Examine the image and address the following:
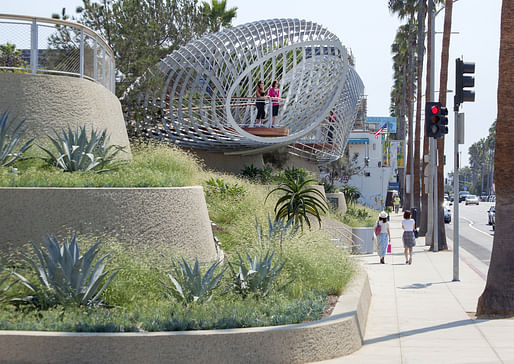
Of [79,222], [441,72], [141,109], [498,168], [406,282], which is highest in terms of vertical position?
[441,72]

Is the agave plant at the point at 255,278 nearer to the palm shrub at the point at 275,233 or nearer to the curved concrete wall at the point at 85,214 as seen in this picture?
the curved concrete wall at the point at 85,214

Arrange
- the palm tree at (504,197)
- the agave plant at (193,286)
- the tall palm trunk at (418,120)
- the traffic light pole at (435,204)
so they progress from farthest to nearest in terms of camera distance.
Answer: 1. the tall palm trunk at (418,120)
2. the traffic light pole at (435,204)
3. the palm tree at (504,197)
4. the agave plant at (193,286)

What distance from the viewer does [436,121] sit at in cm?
1589

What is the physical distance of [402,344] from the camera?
8539 millimetres

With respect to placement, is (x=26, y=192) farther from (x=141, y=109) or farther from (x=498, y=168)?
(x=141, y=109)

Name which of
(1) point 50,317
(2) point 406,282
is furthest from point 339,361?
(2) point 406,282

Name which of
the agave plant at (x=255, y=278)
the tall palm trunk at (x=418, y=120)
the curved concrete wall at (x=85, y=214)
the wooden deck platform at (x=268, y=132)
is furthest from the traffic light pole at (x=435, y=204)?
the agave plant at (x=255, y=278)

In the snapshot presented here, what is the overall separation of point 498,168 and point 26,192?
24.1ft

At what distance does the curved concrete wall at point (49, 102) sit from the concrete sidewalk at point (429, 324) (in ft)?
22.5

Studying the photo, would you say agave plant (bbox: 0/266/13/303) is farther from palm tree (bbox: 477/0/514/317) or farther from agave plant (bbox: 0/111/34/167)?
→ palm tree (bbox: 477/0/514/317)

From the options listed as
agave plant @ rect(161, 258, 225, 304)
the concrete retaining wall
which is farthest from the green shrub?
the concrete retaining wall

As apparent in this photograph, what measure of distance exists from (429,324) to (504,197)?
241cm

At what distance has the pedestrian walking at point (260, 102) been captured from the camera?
81.8ft

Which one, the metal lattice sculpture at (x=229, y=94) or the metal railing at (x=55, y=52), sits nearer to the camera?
the metal railing at (x=55, y=52)
